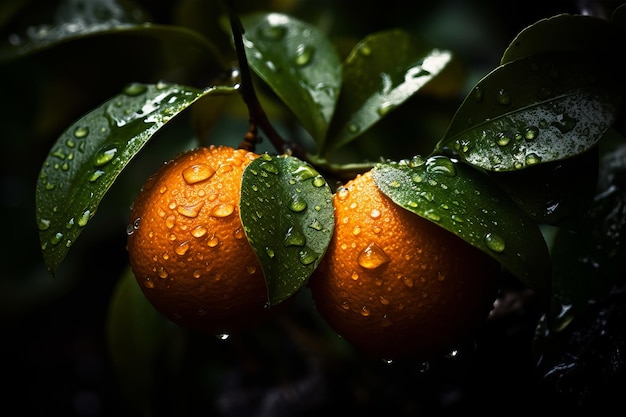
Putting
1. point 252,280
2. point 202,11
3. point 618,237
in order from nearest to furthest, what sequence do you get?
point 252,280 < point 618,237 < point 202,11

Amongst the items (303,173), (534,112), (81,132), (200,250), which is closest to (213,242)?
(200,250)

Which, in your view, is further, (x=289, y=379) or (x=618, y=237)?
(x=289, y=379)

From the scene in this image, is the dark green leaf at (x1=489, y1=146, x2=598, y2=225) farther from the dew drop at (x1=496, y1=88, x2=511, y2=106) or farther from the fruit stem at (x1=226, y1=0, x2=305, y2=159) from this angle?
the fruit stem at (x1=226, y1=0, x2=305, y2=159)

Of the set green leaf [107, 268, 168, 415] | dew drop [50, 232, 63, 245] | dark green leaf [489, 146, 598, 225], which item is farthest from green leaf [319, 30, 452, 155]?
green leaf [107, 268, 168, 415]

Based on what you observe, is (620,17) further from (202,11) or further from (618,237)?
(202,11)

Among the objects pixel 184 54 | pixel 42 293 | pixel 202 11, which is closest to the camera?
pixel 184 54

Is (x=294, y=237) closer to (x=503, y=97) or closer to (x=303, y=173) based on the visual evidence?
(x=303, y=173)

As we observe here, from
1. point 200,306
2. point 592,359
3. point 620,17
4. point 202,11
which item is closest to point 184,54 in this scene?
point 202,11
